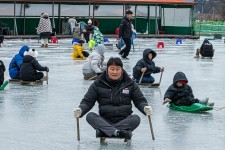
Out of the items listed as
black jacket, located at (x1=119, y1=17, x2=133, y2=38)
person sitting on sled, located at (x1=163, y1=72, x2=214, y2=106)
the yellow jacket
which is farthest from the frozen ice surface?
the yellow jacket

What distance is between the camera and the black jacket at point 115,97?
983 centimetres

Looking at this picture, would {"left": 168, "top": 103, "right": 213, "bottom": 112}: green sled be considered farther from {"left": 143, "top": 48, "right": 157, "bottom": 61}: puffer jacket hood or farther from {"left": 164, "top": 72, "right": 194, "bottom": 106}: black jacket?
{"left": 143, "top": 48, "right": 157, "bottom": 61}: puffer jacket hood

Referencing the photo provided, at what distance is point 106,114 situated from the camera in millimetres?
9930

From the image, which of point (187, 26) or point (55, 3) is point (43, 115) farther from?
point (187, 26)

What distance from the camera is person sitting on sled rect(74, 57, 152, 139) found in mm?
9727

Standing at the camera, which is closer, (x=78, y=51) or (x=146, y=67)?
(x=146, y=67)

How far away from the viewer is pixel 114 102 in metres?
9.88

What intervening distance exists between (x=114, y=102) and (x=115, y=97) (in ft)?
0.23

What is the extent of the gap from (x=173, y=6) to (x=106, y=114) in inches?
1811

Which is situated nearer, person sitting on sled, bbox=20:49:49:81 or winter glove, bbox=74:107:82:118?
winter glove, bbox=74:107:82:118

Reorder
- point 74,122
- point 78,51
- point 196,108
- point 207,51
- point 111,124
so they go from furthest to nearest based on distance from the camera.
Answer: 1. point 207,51
2. point 78,51
3. point 196,108
4. point 74,122
5. point 111,124

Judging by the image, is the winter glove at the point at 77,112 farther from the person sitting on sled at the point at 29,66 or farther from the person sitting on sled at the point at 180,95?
the person sitting on sled at the point at 29,66

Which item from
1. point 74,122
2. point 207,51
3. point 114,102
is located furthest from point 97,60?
point 207,51

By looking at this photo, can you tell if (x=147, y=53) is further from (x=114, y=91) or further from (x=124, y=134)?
(x=124, y=134)
